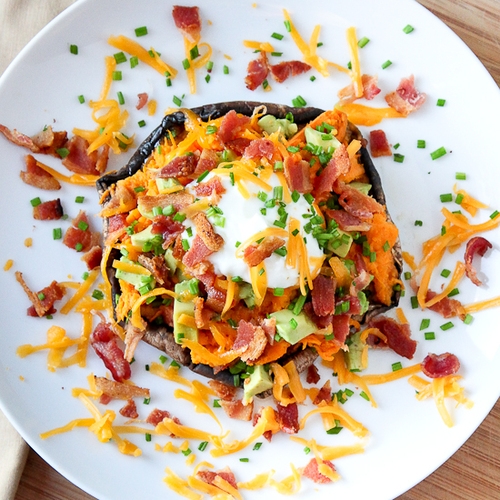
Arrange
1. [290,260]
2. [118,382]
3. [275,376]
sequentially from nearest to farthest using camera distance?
1. [290,260]
2. [275,376]
3. [118,382]

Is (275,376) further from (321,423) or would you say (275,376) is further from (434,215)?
(434,215)

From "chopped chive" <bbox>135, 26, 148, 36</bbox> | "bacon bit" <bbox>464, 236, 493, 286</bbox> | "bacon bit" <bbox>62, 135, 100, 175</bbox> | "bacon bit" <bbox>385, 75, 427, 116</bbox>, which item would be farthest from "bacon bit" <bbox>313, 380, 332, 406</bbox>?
"chopped chive" <bbox>135, 26, 148, 36</bbox>

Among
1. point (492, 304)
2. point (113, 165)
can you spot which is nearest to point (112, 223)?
point (113, 165)

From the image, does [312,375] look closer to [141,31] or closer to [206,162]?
[206,162]

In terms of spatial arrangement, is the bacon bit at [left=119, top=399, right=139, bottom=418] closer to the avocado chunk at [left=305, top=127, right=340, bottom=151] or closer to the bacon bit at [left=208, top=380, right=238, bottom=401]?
the bacon bit at [left=208, top=380, right=238, bottom=401]

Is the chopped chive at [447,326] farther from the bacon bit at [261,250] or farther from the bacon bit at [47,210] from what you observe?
the bacon bit at [47,210]

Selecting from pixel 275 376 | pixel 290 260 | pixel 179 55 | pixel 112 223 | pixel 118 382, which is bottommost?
pixel 118 382

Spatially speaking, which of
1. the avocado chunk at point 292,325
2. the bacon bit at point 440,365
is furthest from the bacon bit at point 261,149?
the bacon bit at point 440,365
